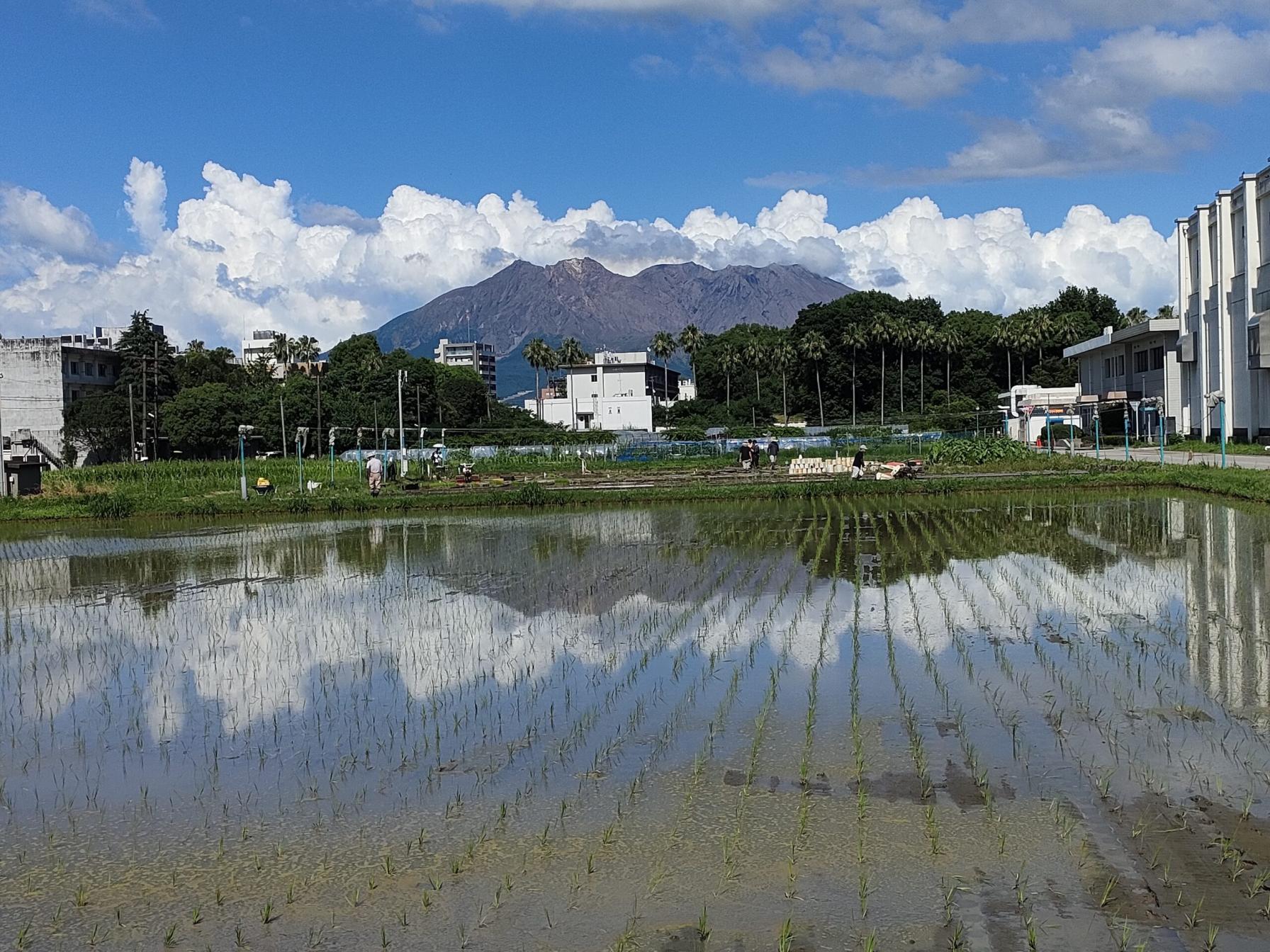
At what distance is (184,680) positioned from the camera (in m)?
8.64

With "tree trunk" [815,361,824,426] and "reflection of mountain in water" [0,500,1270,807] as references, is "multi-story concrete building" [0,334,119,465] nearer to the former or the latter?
"tree trunk" [815,361,824,426]

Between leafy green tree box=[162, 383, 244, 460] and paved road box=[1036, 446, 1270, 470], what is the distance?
41.7 m

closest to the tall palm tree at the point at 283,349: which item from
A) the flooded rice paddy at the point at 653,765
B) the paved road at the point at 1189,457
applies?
the paved road at the point at 1189,457

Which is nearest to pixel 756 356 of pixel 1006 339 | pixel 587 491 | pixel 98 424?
pixel 1006 339

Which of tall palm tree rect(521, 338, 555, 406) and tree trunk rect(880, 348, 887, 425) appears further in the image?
tall palm tree rect(521, 338, 555, 406)

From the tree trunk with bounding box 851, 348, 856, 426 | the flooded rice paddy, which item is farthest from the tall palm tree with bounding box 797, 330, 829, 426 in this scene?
the flooded rice paddy


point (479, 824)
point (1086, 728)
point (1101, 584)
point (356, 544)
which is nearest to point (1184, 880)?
point (1086, 728)

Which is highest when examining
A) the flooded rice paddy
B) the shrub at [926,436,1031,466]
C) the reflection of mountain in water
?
the shrub at [926,436,1031,466]

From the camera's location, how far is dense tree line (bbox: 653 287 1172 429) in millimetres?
73875

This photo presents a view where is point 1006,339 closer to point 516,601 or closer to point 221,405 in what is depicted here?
point 221,405

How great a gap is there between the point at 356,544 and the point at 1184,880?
15.8 metres

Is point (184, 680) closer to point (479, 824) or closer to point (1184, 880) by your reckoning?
point (479, 824)

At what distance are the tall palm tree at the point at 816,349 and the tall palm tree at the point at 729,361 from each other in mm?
6901

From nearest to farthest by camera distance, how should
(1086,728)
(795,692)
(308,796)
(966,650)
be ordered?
(308,796) < (1086,728) < (795,692) < (966,650)
